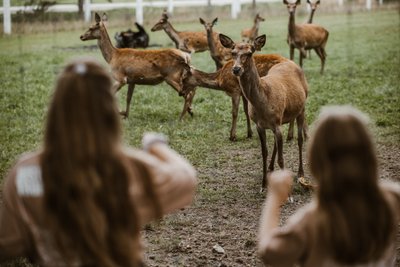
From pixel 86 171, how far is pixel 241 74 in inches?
218

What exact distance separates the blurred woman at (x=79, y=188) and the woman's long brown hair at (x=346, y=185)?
0.57 metres

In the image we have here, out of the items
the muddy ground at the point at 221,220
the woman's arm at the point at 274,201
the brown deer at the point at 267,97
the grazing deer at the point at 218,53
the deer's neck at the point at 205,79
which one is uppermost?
the woman's arm at the point at 274,201

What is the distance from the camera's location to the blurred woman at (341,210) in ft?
7.47

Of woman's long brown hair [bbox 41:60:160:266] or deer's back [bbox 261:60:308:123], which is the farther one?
deer's back [bbox 261:60:308:123]

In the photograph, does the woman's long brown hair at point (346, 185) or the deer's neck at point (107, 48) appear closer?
the woman's long brown hair at point (346, 185)

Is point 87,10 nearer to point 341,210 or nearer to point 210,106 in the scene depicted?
point 210,106

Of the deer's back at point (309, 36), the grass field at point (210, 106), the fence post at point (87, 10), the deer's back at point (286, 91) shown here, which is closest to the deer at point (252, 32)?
the grass field at point (210, 106)

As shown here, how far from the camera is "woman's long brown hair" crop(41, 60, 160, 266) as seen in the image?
2.17 m

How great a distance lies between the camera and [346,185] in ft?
7.51

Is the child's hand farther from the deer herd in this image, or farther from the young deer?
the young deer

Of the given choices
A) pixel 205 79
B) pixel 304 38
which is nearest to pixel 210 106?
pixel 205 79

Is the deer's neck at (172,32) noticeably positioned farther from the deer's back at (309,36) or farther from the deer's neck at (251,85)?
the deer's neck at (251,85)

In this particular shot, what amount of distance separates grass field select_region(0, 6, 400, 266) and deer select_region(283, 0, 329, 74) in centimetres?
42

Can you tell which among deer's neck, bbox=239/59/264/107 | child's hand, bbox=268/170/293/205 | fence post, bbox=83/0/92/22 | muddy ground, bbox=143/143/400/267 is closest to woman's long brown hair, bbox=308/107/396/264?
child's hand, bbox=268/170/293/205
